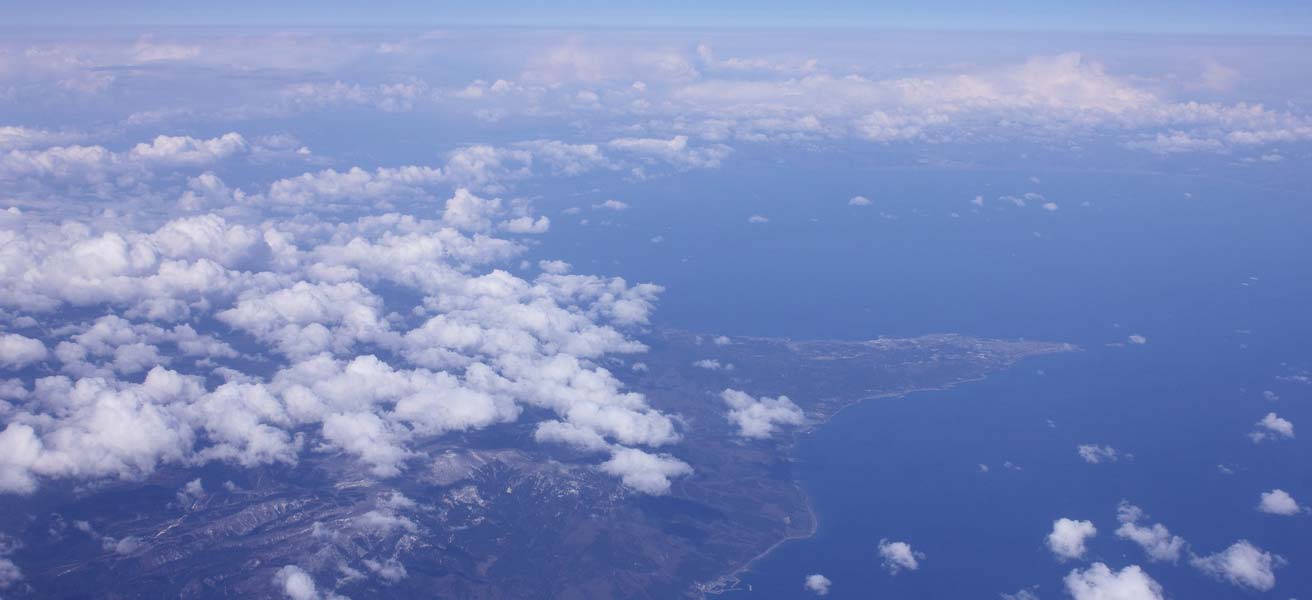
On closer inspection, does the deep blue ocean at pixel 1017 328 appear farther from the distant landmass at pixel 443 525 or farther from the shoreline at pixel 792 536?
the distant landmass at pixel 443 525

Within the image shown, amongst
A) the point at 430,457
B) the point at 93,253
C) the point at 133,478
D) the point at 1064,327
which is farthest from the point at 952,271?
the point at 93,253

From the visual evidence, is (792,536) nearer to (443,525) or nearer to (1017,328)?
(443,525)

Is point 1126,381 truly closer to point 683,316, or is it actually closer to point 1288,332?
point 1288,332

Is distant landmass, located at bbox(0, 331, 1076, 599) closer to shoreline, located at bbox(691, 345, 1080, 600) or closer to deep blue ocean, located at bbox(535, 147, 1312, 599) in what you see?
shoreline, located at bbox(691, 345, 1080, 600)

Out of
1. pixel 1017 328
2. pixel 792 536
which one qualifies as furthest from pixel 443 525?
pixel 1017 328

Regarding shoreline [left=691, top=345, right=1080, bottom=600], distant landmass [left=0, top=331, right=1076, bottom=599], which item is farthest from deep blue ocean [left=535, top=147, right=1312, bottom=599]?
distant landmass [left=0, top=331, right=1076, bottom=599]

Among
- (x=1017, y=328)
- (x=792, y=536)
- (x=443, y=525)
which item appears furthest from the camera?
(x=1017, y=328)
